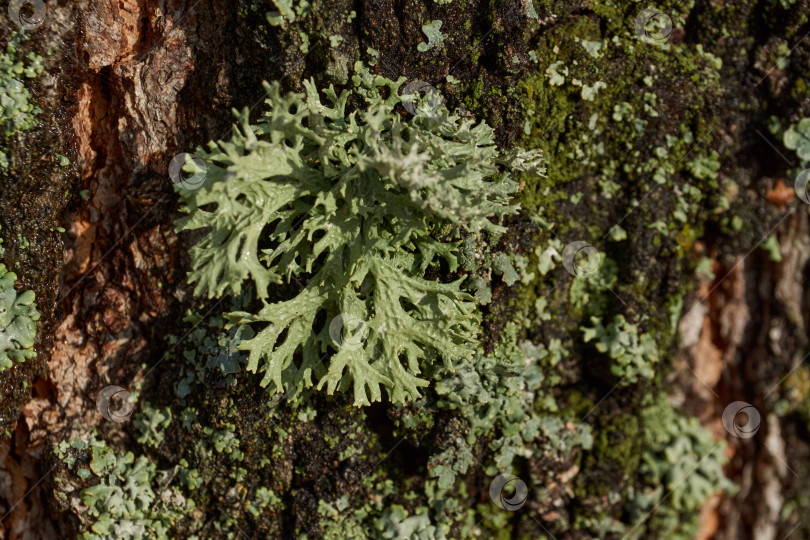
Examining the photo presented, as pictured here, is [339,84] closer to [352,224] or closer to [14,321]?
[352,224]

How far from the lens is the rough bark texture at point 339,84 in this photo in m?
2.46

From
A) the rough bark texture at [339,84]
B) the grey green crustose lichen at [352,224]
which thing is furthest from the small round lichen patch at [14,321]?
the grey green crustose lichen at [352,224]

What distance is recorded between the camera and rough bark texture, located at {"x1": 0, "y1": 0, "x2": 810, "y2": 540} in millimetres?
2461

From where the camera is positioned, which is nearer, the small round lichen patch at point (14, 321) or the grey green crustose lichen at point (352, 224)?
the grey green crustose lichen at point (352, 224)

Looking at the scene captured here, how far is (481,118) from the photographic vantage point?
2510 millimetres

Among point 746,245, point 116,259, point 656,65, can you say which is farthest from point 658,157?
point 116,259

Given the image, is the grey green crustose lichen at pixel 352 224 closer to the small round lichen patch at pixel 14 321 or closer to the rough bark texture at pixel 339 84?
the rough bark texture at pixel 339 84

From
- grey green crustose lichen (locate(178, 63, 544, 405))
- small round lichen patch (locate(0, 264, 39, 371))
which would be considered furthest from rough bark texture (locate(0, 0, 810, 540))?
grey green crustose lichen (locate(178, 63, 544, 405))

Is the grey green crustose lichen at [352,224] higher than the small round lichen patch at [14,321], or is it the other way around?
the grey green crustose lichen at [352,224]

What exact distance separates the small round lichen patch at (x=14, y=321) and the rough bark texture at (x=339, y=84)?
5cm

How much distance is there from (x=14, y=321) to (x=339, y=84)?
67.7 inches

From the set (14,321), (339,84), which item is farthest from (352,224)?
(14,321)

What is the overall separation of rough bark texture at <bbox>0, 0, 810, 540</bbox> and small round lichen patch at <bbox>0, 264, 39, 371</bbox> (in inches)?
2.1

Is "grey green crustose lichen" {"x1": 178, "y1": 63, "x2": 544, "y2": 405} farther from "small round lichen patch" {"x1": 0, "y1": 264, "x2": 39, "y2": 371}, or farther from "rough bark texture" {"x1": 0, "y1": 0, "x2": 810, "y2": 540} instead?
"small round lichen patch" {"x1": 0, "y1": 264, "x2": 39, "y2": 371}
